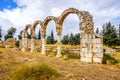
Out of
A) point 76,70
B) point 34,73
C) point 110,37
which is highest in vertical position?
point 110,37

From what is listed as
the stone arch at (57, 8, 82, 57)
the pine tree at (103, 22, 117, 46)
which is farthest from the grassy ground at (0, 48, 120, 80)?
the pine tree at (103, 22, 117, 46)

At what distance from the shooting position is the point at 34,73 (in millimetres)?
7449

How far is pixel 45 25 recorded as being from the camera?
25.8 m

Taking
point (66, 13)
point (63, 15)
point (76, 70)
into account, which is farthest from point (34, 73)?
point (63, 15)

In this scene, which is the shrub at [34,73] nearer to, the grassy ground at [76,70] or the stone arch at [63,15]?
the grassy ground at [76,70]

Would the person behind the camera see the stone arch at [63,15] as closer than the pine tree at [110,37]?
Yes

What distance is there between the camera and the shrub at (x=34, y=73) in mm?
7234

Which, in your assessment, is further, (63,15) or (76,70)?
(63,15)

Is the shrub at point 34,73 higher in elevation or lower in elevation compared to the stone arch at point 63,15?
lower

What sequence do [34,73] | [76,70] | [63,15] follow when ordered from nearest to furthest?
[34,73] → [76,70] → [63,15]

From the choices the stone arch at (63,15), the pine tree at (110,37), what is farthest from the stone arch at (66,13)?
the pine tree at (110,37)

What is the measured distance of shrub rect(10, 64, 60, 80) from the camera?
7.23m

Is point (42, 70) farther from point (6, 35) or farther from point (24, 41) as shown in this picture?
point (6, 35)

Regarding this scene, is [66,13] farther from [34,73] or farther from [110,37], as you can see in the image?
[110,37]
